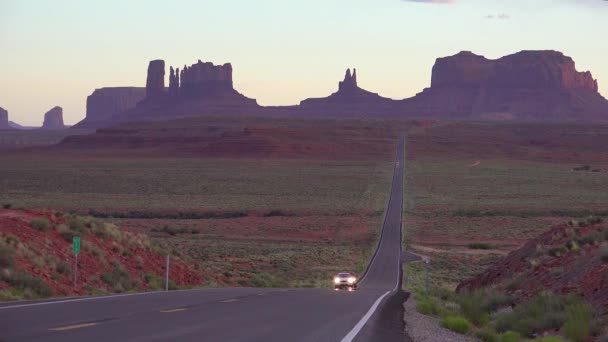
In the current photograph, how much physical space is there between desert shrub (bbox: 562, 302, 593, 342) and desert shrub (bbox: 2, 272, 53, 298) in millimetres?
11193

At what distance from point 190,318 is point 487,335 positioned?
5.17 metres

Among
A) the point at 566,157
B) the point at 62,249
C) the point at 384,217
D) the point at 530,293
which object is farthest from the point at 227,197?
the point at 566,157

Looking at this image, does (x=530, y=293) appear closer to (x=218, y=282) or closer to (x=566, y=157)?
(x=218, y=282)

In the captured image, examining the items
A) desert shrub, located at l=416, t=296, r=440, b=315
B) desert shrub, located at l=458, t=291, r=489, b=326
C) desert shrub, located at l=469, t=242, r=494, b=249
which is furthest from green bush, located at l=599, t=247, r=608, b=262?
desert shrub, located at l=469, t=242, r=494, b=249

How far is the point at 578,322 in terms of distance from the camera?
14750mm

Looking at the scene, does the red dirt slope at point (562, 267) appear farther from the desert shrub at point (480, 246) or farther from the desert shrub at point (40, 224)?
the desert shrub at point (480, 246)

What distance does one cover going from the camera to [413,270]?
44.9 m

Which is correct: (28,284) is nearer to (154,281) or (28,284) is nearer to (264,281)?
(154,281)

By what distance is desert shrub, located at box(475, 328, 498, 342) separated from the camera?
15.3 metres

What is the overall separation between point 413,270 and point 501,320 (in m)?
27.5

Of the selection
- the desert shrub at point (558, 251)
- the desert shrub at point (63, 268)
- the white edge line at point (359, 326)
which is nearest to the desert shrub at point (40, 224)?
the desert shrub at point (63, 268)

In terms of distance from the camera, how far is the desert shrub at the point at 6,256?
20.7m

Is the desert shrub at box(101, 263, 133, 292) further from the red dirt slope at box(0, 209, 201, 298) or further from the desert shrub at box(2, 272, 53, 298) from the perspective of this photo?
the desert shrub at box(2, 272, 53, 298)

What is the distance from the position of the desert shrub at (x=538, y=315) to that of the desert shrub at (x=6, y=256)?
1116cm
